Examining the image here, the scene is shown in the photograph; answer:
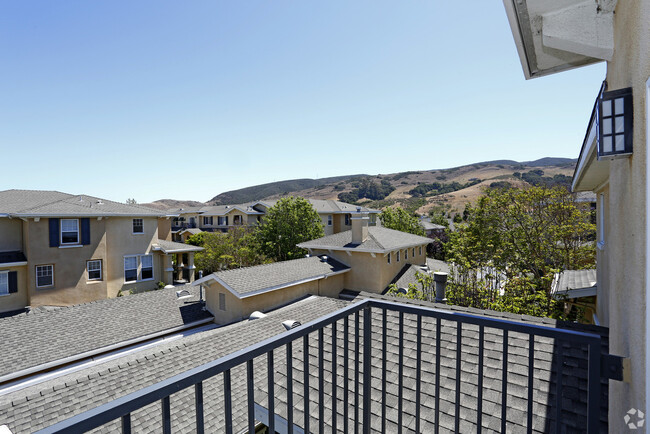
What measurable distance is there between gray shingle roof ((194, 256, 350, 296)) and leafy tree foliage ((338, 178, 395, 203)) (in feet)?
218

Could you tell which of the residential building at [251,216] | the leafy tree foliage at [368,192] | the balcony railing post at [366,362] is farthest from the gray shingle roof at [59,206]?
the leafy tree foliage at [368,192]

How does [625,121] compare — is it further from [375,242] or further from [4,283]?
[4,283]

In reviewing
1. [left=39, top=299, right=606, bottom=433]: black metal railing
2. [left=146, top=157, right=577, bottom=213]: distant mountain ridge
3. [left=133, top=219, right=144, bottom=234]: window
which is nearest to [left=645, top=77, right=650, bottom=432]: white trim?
[left=39, top=299, right=606, bottom=433]: black metal railing

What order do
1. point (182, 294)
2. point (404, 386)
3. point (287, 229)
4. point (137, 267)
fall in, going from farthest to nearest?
point (287, 229)
point (137, 267)
point (182, 294)
point (404, 386)

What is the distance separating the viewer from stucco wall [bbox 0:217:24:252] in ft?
53.3

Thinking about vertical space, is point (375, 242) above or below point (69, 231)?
below

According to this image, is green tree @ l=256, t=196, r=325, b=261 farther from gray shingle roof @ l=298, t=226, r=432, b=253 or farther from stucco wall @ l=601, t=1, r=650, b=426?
stucco wall @ l=601, t=1, r=650, b=426

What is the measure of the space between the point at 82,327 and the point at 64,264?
938 cm

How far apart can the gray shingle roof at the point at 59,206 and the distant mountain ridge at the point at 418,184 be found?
47550mm

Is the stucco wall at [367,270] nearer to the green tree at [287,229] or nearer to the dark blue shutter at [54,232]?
the green tree at [287,229]

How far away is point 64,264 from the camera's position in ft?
54.7

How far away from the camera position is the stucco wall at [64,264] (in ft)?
51.6

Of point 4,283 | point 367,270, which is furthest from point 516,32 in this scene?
point 4,283

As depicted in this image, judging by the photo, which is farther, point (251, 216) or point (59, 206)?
point (251, 216)
